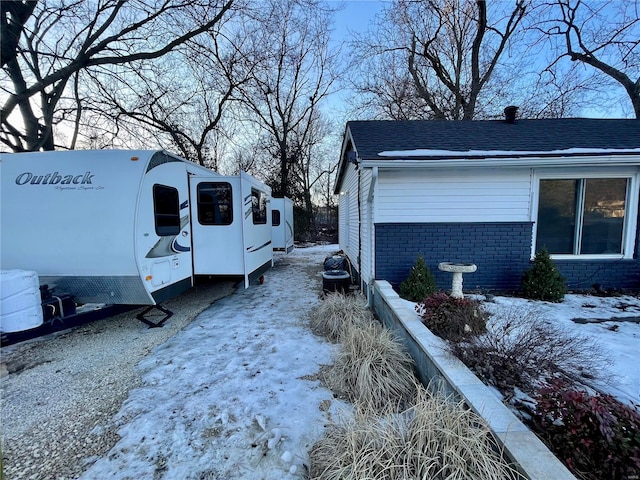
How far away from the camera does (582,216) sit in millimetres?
5578

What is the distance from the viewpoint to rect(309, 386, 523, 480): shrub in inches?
62.7

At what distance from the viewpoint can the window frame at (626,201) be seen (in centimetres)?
546

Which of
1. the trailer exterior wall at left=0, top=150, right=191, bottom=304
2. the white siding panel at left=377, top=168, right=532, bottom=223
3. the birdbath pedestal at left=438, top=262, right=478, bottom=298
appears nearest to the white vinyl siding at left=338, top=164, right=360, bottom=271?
the white siding panel at left=377, top=168, right=532, bottom=223

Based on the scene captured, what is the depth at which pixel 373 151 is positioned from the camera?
17.6 ft

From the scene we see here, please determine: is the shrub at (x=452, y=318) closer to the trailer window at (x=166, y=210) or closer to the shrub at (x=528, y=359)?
the shrub at (x=528, y=359)

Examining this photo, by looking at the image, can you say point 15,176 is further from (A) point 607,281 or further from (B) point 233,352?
(A) point 607,281

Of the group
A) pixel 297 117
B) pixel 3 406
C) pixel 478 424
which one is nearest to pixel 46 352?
pixel 3 406

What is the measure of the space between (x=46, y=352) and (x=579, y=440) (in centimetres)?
546

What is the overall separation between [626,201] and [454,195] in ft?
10.5

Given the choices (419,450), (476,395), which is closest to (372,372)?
(476,395)

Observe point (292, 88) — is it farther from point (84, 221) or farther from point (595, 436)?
point (595, 436)

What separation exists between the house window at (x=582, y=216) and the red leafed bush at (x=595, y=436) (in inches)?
188

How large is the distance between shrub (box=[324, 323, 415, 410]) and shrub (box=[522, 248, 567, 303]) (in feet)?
11.0

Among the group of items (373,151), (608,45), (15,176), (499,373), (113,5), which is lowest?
(499,373)
